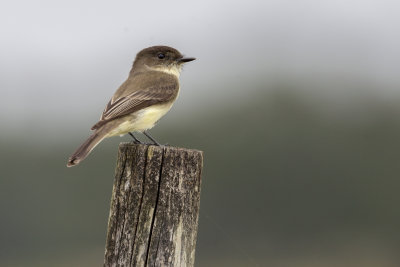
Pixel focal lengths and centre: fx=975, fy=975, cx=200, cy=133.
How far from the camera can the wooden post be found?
709 centimetres

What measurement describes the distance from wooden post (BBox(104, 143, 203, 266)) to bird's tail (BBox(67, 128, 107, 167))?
1211mm

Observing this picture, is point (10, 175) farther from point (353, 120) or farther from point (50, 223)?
point (353, 120)

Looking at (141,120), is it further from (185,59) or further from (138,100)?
(185,59)

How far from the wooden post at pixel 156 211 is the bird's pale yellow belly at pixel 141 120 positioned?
283 centimetres

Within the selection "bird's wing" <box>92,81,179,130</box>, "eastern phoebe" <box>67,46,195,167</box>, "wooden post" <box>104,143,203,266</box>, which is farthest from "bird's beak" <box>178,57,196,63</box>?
"wooden post" <box>104,143,203,266</box>

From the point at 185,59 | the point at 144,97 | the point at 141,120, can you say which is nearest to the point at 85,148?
the point at 141,120

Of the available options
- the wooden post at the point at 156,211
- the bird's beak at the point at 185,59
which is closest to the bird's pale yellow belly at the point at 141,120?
the bird's beak at the point at 185,59

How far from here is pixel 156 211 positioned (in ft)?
23.4

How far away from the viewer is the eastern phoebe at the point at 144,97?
32.6ft

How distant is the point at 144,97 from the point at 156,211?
11.7ft

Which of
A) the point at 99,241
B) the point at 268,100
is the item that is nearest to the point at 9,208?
the point at 99,241

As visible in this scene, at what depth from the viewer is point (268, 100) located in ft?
131

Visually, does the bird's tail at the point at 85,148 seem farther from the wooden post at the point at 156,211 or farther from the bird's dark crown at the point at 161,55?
the bird's dark crown at the point at 161,55

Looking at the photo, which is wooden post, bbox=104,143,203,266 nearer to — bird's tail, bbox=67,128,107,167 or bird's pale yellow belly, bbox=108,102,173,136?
bird's tail, bbox=67,128,107,167
